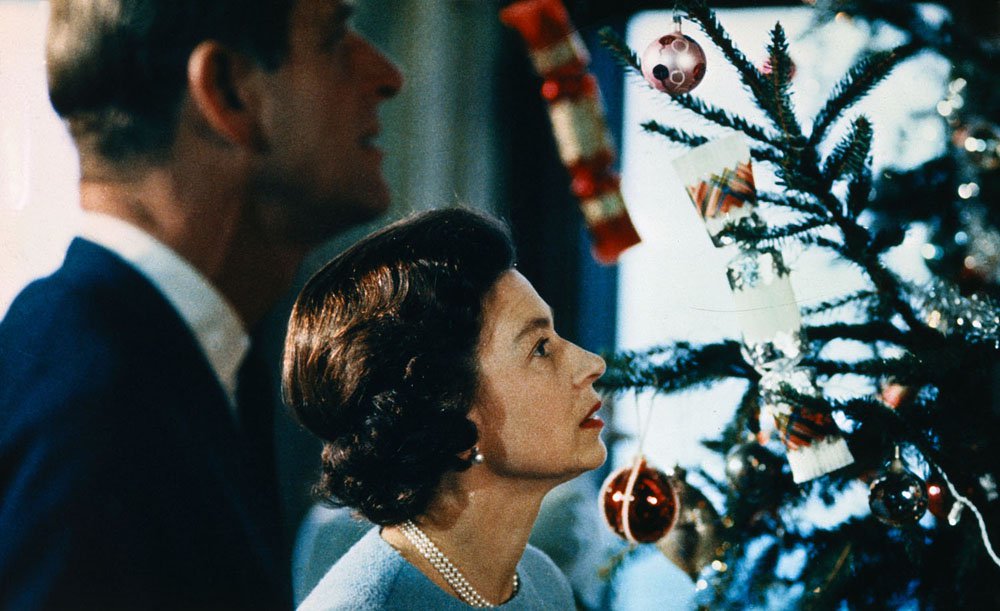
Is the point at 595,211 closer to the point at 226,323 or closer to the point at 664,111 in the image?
the point at 664,111

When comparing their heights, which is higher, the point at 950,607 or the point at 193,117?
the point at 193,117

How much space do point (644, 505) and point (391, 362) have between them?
1.10 feet

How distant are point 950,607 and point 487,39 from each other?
88cm

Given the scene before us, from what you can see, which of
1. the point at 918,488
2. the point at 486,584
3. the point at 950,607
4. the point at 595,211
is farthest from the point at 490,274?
the point at 950,607

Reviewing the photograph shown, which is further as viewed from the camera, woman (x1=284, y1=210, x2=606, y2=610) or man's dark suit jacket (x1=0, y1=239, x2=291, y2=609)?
woman (x1=284, y1=210, x2=606, y2=610)

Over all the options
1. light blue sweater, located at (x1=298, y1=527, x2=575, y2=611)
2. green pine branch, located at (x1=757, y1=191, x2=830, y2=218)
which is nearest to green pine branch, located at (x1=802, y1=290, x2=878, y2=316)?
green pine branch, located at (x1=757, y1=191, x2=830, y2=218)

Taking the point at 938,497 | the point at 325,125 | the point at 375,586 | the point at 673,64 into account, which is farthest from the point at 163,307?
the point at 938,497

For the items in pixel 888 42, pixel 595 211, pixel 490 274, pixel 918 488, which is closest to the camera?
pixel 918 488

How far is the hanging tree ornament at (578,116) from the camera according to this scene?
120 cm

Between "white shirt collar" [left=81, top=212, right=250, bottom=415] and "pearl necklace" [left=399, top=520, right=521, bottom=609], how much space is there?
24 cm

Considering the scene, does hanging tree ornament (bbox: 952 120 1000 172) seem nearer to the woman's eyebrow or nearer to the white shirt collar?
the woman's eyebrow

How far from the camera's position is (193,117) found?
1011mm

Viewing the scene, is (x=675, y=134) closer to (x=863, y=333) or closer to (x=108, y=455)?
(x=863, y=333)

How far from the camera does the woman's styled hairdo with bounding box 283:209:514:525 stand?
105 centimetres
